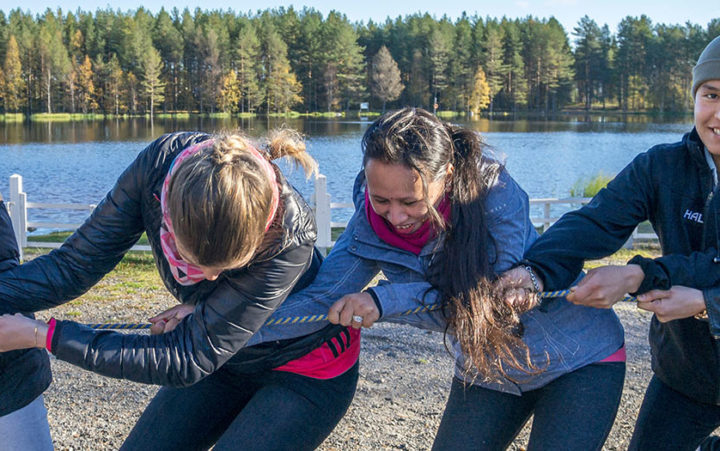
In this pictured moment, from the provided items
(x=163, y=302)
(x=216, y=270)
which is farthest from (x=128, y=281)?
(x=216, y=270)

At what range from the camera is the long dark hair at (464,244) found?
277cm

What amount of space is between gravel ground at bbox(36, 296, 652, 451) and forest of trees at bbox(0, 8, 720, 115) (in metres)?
93.4

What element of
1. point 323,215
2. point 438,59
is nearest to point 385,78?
point 438,59

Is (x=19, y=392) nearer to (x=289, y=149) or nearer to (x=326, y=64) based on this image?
(x=289, y=149)

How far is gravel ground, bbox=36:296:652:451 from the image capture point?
14.4 ft

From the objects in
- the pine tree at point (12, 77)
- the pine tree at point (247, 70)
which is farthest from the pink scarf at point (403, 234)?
the pine tree at point (247, 70)

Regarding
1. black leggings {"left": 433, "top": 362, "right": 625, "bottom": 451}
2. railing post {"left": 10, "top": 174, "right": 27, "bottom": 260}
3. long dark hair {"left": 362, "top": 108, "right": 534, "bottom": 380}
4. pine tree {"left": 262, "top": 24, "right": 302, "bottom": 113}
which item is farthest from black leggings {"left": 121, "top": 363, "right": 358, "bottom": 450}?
pine tree {"left": 262, "top": 24, "right": 302, "bottom": 113}

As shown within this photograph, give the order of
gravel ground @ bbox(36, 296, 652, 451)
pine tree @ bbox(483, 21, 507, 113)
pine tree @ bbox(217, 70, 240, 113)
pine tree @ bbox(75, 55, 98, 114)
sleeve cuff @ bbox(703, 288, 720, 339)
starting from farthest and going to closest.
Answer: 1. pine tree @ bbox(483, 21, 507, 113)
2. pine tree @ bbox(217, 70, 240, 113)
3. pine tree @ bbox(75, 55, 98, 114)
4. gravel ground @ bbox(36, 296, 652, 451)
5. sleeve cuff @ bbox(703, 288, 720, 339)

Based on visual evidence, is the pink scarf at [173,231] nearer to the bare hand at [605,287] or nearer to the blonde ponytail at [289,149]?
the blonde ponytail at [289,149]

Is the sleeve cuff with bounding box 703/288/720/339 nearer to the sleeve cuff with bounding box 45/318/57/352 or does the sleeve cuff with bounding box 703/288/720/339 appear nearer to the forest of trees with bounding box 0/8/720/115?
the sleeve cuff with bounding box 45/318/57/352

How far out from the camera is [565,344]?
112 inches

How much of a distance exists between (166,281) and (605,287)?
1.74m

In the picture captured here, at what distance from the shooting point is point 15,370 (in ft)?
8.97

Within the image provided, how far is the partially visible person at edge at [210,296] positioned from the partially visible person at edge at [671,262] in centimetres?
97
